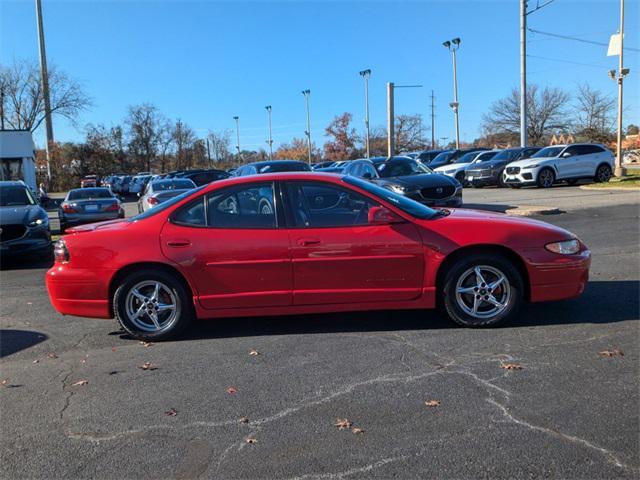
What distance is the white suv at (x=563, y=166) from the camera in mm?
Answer: 21234

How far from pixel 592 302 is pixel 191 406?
4401 mm

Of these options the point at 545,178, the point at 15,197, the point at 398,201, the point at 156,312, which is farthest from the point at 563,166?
the point at 156,312

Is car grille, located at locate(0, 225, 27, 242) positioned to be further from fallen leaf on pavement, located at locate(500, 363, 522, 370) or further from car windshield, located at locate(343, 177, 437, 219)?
fallen leaf on pavement, located at locate(500, 363, 522, 370)

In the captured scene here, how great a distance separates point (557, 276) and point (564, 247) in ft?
0.94

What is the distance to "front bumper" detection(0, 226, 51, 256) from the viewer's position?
32.2 ft

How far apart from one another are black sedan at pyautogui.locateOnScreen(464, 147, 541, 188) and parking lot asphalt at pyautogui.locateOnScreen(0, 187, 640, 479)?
19.0 metres

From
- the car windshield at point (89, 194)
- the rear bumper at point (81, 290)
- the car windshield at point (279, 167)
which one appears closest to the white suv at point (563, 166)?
the car windshield at point (279, 167)

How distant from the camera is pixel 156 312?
17.2 feet

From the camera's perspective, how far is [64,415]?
12.4 feet

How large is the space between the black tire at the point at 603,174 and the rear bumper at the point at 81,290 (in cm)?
2145

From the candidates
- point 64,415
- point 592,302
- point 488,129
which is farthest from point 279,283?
point 488,129

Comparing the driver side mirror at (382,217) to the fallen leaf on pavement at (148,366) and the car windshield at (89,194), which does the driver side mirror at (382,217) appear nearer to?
the fallen leaf on pavement at (148,366)

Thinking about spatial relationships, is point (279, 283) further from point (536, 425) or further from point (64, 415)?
point (536, 425)

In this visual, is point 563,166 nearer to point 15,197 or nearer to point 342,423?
point 15,197
